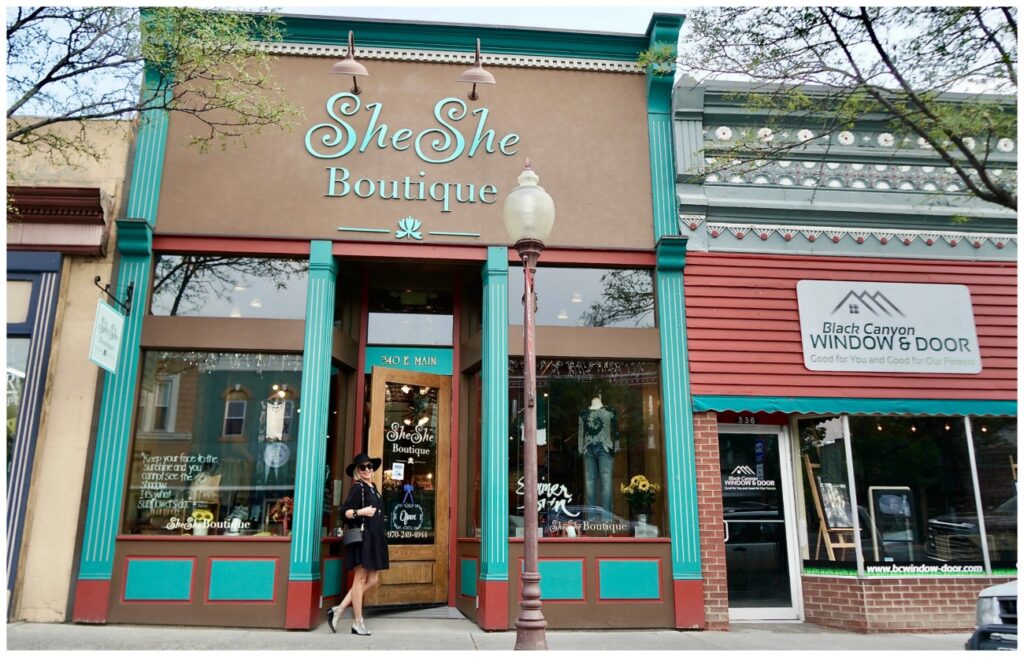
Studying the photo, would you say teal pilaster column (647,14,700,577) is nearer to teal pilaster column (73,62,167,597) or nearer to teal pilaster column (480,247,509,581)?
teal pilaster column (480,247,509,581)

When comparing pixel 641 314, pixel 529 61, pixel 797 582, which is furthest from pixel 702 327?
pixel 529 61

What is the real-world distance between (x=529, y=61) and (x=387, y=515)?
6.71 meters

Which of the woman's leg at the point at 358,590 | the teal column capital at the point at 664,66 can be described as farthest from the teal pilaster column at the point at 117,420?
the teal column capital at the point at 664,66

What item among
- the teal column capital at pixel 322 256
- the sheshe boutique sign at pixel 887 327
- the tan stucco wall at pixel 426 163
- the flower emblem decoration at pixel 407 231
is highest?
the tan stucco wall at pixel 426 163

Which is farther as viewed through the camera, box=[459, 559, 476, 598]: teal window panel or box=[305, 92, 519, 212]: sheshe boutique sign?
box=[305, 92, 519, 212]: sheshe boutique sign

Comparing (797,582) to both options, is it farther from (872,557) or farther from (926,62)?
(926,62)

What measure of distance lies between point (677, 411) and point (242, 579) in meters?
5.68

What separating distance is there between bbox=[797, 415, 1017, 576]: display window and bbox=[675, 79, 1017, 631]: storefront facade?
0.02 m

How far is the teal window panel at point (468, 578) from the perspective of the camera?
9703mm

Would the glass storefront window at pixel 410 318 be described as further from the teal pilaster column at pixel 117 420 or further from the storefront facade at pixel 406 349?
the teal pilaster column at pixel 117 420

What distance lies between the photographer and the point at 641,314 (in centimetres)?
1027

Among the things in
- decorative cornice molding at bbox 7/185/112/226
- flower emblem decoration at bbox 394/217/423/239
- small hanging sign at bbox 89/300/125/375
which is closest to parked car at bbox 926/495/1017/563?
flower emblem decoration at bbox 394/217/423/239

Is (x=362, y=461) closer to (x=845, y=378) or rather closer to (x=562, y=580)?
(x=562, y=580)

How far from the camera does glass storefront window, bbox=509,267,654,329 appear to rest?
10.2 m
